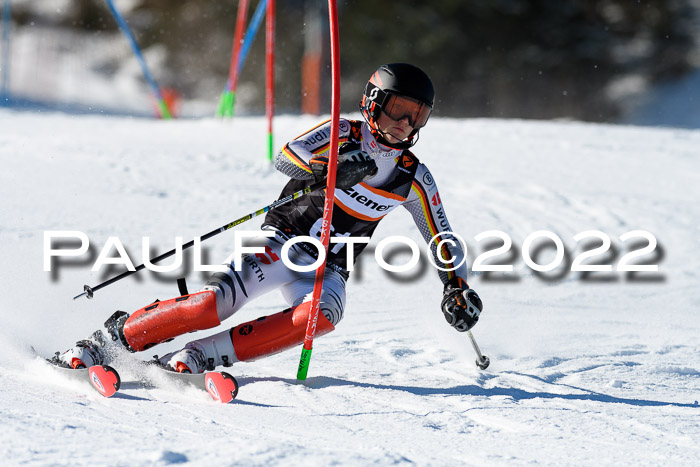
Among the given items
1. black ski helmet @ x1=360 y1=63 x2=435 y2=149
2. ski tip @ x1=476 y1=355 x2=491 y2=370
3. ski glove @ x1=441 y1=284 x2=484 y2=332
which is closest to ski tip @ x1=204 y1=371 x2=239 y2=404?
ski glove @ x1=441 y1=284 x2=484 y2=332

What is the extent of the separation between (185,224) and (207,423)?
4.45m

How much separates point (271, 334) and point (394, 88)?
120 cm

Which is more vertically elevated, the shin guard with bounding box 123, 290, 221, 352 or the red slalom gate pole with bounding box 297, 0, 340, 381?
the red slalom gate pole with bounding box 297, 0, 340, 381

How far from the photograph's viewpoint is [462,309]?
12.5 feet

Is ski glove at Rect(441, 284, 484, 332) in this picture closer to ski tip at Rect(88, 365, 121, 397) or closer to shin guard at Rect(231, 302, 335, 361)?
shin guard at Rect(231, 302, 335, 361)

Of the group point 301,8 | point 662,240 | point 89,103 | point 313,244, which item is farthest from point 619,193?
point 89,103

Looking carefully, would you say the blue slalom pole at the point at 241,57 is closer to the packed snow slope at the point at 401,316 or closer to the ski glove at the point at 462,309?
the packed snow slope at the point at 401,316

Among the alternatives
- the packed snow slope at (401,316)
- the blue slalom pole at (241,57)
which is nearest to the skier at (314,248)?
the packed snow slope at (401,316)

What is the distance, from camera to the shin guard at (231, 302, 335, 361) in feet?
11.6

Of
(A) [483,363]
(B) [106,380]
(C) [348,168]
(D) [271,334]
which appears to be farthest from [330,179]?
(A) [483,363]

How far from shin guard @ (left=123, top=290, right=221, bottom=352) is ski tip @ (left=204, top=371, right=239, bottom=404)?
365 mm

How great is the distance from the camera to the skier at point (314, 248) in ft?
11.6

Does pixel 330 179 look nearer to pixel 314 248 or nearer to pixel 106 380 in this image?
pixel 314 248

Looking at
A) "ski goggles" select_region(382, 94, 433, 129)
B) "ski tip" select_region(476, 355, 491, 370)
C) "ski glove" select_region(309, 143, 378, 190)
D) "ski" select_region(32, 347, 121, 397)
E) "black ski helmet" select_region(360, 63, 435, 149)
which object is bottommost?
"ski tip" select_region(476, 355, 491, 370)
